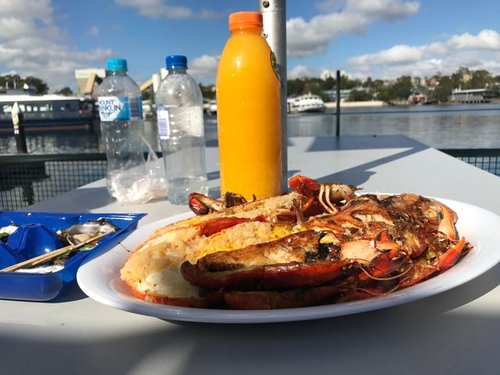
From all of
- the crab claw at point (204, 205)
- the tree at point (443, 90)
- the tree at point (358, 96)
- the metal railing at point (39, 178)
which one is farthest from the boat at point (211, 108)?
the tree at point (358, 96)

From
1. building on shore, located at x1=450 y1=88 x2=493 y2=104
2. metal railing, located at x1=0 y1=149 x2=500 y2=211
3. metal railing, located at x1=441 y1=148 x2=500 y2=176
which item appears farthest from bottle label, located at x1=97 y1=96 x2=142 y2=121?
building on shore, located at x1=450 y1=88 x2=493 y2=104

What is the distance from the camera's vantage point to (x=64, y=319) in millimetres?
599

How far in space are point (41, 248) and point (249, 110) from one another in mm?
554

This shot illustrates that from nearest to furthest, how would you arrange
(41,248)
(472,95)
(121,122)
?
(41,248)
(121,122)
(472,95)

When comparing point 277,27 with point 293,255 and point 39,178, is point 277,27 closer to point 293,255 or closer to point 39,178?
point 293,255

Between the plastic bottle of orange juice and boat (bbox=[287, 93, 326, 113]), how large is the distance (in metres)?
30.1

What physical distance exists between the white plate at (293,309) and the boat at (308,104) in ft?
99.8

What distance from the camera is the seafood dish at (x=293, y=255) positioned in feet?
1.77

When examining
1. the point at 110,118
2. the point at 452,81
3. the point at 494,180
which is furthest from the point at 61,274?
the point at 452,81

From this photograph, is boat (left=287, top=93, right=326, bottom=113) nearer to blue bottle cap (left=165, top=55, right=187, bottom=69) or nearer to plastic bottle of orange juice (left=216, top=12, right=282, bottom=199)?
blue bottle cap (left=165, top=55, right=187, bottom=69)

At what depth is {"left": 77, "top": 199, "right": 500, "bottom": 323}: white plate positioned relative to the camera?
48 cm

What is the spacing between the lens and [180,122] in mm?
1419

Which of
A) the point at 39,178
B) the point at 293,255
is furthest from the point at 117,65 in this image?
the point at 39,178

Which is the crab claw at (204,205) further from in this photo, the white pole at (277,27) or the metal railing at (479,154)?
the metal railing at (479,154)
